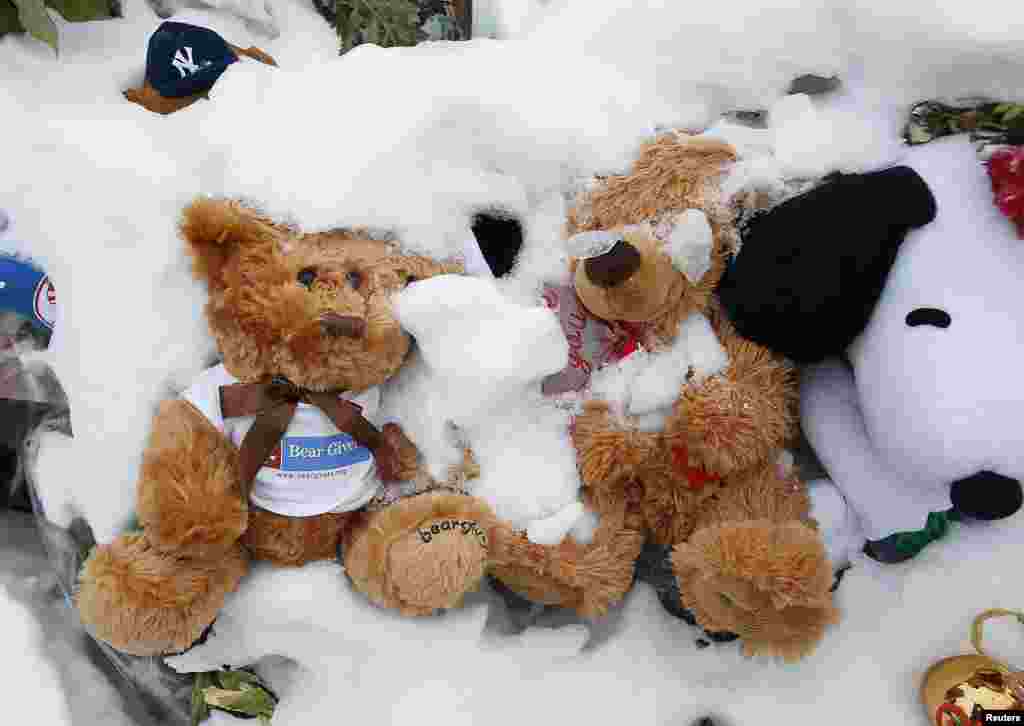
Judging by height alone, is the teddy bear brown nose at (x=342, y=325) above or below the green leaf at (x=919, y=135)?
below

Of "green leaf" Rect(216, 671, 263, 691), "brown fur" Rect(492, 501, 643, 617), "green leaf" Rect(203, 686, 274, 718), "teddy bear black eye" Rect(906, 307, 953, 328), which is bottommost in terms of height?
"green leaf" Rect(203, 686, 274, 718)

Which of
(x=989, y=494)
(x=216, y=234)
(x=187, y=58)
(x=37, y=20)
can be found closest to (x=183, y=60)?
(x=187, y=58)

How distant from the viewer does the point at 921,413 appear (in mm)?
649

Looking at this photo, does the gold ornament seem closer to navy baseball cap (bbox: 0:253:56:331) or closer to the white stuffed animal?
the white stuffed animal

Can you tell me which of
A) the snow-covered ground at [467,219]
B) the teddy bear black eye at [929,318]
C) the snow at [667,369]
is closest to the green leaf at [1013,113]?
the snow-covered ground at [467,219]

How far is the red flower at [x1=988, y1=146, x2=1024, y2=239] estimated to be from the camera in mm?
657

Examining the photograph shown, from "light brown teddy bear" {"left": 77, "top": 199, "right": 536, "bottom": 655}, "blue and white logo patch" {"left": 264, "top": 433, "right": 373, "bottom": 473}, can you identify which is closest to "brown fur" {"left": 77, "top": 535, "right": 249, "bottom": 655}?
"light brown teddy bear" {"left": 77, "top": 199, "right": 536, "bottom": 655}

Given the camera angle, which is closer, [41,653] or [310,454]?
[310,454]

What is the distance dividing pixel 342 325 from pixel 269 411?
12cm

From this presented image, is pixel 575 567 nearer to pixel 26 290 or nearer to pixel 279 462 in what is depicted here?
pixel 279 462

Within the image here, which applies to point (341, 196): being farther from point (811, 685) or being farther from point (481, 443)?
point (811, 685)

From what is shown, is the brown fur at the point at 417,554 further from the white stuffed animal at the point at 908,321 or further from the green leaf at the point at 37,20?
the green leaf at the point at 37,20

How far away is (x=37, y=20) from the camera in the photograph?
97 cm

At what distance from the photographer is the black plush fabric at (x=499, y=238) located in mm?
882
